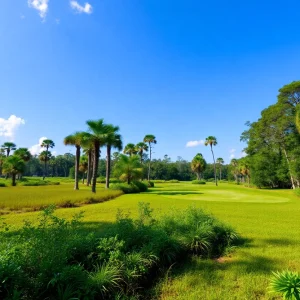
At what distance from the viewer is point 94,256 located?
487 cm

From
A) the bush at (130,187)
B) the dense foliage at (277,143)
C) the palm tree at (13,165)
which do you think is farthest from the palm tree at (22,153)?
the dense foliage at (277,143)

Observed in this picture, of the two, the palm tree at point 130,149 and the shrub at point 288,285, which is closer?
the shrub at point 288,285

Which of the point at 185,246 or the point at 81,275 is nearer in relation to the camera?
the point at 81,275

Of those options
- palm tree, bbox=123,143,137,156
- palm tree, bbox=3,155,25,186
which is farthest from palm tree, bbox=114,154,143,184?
palm tree, bbox=123,143,137,156

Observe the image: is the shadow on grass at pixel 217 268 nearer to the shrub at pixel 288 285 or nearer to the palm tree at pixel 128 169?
the shrub at pixel 288 285

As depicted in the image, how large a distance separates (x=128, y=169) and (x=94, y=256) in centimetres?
2656

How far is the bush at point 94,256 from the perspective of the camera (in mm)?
3657

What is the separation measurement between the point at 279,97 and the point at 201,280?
3535cm

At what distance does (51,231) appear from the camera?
4.77m

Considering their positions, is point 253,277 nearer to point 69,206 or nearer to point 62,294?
point 62,294

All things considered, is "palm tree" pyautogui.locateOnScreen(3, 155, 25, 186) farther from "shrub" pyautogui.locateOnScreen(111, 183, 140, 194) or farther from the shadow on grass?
the shadow on grass

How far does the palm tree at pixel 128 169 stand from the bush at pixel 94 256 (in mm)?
24631

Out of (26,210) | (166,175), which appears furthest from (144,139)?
(26,210)

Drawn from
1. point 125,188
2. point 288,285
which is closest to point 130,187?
point 125,188
